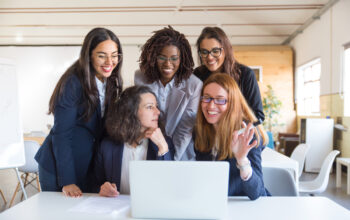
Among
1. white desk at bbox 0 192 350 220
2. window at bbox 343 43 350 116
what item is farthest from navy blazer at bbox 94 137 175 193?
window at bbox 343 43 350 116

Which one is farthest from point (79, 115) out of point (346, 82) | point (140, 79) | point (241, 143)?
point (346, 82)

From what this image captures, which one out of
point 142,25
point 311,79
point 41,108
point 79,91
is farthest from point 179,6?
point 79,91

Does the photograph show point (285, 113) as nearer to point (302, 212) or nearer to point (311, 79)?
point (311, 79)

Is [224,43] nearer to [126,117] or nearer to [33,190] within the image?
[126,117]

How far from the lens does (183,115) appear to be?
1.93 metres

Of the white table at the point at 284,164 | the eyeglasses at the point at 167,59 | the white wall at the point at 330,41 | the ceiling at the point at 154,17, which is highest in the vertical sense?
the ceiling at the point at 154,17

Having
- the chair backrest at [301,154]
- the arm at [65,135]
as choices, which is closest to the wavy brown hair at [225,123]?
the arm at [65,135]

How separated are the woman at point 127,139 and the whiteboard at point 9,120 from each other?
1570 mm

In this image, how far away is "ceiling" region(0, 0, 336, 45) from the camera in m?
7.23

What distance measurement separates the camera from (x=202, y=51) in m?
2.22

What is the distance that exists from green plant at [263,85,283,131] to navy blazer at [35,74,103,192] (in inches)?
270

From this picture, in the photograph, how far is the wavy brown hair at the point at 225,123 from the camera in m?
1.65

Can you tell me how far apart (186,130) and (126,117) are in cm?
37

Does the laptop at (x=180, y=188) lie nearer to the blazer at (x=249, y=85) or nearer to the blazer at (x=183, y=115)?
the blazer at (x=183, y=115)
